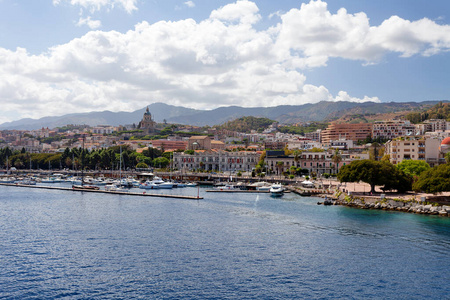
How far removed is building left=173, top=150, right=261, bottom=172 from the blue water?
79.8 m

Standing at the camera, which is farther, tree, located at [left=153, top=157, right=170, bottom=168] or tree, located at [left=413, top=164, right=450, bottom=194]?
tree, located at [left=153, top=157, right=170, bottom=168]

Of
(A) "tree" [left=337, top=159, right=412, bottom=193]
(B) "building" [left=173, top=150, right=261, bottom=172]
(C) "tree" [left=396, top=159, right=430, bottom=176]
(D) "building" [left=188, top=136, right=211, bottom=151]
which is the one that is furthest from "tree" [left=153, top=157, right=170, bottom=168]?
(A) "tree" [left=337, top=159, right=412, bottom=193]

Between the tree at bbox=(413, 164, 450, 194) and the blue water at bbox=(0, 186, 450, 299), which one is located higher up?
the tree at bbox=(413, 164, 450, 194)

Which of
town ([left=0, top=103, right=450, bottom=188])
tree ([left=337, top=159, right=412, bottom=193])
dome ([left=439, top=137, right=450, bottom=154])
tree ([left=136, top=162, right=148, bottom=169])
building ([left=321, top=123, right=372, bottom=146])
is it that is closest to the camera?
tree ([left=337, top=159, right=412, bottom=193])

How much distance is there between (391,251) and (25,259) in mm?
27263

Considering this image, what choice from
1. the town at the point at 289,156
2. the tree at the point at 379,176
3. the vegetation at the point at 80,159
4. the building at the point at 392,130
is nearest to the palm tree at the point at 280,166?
the town at the point at 289,156

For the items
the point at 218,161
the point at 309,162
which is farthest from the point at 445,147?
the point at 218,161

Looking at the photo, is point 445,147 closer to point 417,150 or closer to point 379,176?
point 417,150

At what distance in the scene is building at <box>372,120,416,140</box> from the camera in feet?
558

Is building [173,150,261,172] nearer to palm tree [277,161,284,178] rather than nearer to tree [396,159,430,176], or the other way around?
palm tree [277,161,284,178]

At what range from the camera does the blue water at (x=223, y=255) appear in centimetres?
2473

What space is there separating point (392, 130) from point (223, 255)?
157805 millimetres

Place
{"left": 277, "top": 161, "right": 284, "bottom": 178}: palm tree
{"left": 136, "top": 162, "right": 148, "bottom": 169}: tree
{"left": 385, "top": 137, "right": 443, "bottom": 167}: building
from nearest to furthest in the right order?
1. {"left": 385, "top": 137, "right": 443, "bottom": 167}: building
2. {"left": 277, "top": 161, "right": 284, "bottom": 178}: palm tree
3. {"left": 136, "top": 162, "right": 148, "bottom": 169}: tree

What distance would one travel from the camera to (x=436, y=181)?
52.5 meters
